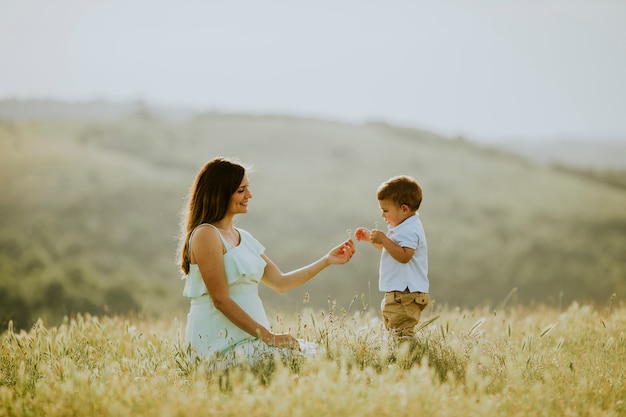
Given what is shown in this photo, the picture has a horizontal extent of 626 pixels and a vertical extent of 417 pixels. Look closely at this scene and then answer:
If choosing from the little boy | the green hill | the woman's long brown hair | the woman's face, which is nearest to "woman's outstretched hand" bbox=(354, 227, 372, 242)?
the little boy

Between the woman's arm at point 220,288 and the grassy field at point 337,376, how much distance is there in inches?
9.0

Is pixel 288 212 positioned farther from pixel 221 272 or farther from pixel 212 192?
pixel 221 272

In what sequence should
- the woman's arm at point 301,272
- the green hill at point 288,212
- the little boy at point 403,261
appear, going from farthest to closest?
the green hill at point 288,212
the woman's arm at point 301,272
the little boy at point 403,261

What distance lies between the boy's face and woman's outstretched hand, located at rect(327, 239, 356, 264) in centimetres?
45

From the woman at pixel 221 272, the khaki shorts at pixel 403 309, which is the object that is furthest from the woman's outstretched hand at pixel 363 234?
the woman at pixel 221 272

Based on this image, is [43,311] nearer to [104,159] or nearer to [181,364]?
[104,159]

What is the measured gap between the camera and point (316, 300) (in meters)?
16.1

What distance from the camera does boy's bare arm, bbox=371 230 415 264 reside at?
20.0ft

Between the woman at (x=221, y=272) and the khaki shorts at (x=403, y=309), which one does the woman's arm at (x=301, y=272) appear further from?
the khaki shorts at (x=403, y=309)

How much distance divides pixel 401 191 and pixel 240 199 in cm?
149

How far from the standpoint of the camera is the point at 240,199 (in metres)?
6.06

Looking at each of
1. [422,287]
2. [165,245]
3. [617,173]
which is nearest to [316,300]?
[165,245]

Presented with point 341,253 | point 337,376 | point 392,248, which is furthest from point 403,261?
point 337,376

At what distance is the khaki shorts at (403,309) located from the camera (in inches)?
249
